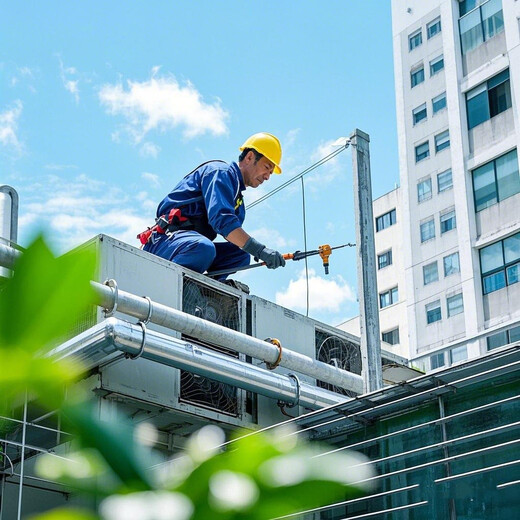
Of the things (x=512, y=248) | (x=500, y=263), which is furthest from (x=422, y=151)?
(x=512, y=248)

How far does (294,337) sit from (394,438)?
9.38 ft

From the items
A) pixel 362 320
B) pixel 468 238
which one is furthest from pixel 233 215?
pixel 468 238

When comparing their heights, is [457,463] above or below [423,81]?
below

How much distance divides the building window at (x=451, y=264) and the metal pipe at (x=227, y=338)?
30727 millimetres

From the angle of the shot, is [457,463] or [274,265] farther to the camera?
[274,265]

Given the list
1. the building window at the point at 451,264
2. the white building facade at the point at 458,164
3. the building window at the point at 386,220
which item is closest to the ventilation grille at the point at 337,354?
the white building facade at the point at 458,164

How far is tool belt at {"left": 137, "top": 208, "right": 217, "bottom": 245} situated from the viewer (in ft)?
30.4

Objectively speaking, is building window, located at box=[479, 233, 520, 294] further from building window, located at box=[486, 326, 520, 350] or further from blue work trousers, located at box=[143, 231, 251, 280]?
blue work trousers, located at box=[143, 231, 251, 280]

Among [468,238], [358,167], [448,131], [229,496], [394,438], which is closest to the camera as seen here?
[229,496]

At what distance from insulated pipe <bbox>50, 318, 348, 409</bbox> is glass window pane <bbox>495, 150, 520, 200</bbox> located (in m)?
26.2

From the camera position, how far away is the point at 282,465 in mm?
469

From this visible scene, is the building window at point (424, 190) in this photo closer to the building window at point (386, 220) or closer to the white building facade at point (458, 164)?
the white building facade at point (458, 164)

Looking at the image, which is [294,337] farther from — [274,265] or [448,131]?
[448,131]

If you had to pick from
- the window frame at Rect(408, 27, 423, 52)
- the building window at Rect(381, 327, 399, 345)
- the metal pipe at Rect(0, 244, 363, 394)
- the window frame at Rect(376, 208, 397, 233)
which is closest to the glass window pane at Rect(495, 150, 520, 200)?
the window frame at Rect(408, 27, 423, 52)
